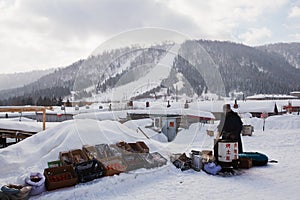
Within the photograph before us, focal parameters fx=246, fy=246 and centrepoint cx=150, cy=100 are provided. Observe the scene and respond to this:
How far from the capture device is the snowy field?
154 inches

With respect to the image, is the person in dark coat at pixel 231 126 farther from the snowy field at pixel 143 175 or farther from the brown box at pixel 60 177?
the brown box at pixel 60 177

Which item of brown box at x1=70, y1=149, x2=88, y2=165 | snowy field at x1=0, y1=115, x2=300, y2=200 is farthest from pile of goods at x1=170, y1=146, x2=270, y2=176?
brown box at x1=70, y1=149, x2=88, y2=165

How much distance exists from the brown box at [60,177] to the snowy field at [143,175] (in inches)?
3.9

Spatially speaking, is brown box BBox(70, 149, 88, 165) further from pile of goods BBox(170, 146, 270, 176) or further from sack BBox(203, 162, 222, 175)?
sack BBox(203, 162, 222, 175)

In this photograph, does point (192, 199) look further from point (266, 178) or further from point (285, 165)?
point (285, 165)

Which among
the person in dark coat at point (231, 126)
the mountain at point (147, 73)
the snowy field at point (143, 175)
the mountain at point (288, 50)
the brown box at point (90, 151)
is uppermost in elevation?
the mountain at point (288, 50)

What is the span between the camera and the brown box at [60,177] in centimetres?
407

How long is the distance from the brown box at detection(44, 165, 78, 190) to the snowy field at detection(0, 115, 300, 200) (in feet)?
0.32

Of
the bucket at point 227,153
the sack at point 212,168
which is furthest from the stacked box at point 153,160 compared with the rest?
the bucket at point 227,153

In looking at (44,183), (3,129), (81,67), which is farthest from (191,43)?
(3,129)

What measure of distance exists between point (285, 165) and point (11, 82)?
8622 inches

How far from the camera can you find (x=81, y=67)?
532 cm

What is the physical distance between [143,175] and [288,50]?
7866 inches

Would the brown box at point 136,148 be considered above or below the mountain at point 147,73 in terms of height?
below
